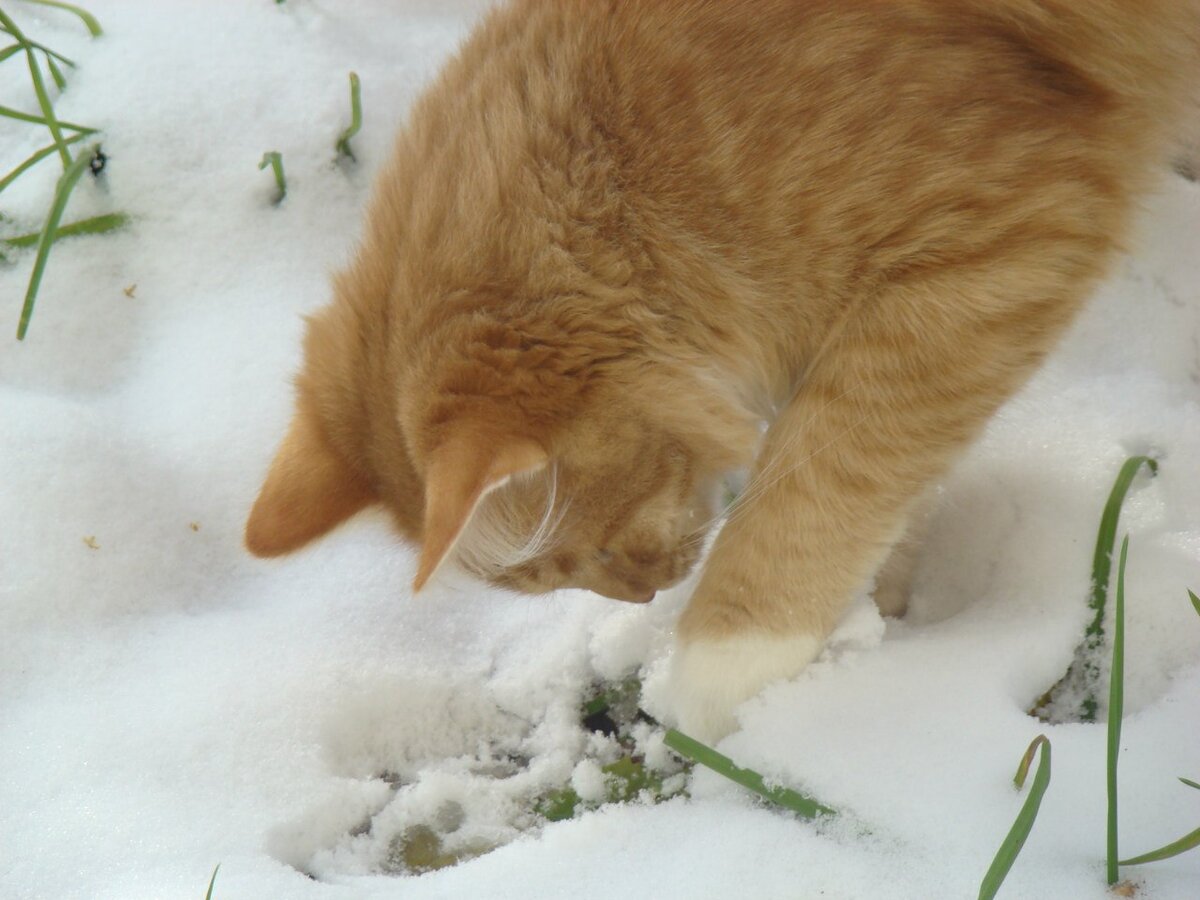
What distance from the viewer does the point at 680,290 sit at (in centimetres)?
124

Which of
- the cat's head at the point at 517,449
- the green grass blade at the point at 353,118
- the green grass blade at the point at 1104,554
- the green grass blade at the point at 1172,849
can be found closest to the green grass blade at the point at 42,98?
the green grass blade at the point at 353,118

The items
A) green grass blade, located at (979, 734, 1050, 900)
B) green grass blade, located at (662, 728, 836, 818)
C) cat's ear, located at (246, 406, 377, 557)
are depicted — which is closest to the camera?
green grass blade, located at (979, 734, 1050, 900)

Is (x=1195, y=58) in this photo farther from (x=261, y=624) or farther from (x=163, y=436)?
(x=163, y=436)

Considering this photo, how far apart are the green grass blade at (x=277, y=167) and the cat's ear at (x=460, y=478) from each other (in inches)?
38.4

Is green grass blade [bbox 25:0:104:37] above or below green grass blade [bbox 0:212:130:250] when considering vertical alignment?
above

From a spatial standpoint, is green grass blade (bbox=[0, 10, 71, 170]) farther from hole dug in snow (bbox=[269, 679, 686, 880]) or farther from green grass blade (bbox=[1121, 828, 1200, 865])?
green grass blade (bbox=[1121, 828, 1200, 865])

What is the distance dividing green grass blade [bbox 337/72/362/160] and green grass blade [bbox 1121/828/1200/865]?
1595mm

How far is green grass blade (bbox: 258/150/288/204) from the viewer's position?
1837mm

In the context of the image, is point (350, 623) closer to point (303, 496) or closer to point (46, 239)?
point (303, 496)

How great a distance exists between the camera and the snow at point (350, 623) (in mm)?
1127

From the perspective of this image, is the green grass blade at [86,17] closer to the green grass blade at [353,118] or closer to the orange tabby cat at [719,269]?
the green grass blade at [353,118]

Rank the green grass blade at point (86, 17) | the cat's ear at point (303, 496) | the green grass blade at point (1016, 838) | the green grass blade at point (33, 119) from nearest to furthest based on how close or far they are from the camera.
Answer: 1. the green grass blade at point (1016, 838)
2. the cat's ear at point (303, 496)
3. the green grass blade at point (33, 119)
4. the green grass blade at point (86, 17)

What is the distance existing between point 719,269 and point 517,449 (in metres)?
0.35

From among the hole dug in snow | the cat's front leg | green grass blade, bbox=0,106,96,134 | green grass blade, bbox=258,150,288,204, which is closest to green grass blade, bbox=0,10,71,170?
green grass blade, bbox=0,106,96,134
